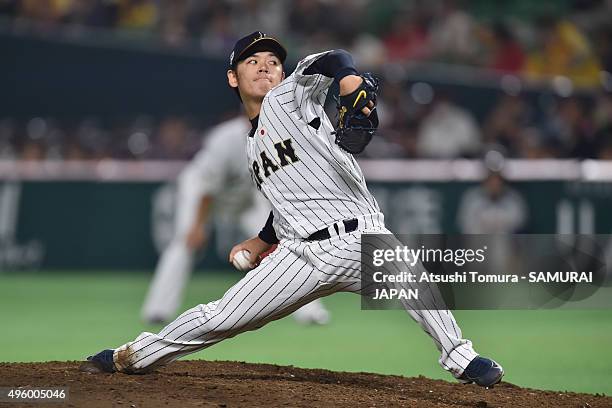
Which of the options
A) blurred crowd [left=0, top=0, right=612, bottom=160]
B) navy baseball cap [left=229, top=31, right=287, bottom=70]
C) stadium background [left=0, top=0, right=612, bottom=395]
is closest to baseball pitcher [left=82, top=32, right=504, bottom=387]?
navy baseball cap [left=229, top=31, right=287, bottom=70]

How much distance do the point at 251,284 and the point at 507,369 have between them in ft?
8.69

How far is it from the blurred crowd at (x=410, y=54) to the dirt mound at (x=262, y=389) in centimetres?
822

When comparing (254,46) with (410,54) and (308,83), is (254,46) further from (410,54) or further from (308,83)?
(410,54)

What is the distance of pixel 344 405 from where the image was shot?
4531 millimetres

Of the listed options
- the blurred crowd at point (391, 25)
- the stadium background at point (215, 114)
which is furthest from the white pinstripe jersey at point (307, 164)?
the blurred crowd at point (391, 25)

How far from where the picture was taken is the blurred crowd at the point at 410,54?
1360 cm

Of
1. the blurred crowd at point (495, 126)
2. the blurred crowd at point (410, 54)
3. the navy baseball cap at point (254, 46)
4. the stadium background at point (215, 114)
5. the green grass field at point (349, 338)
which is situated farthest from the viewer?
the blurred crowd at point (410, 54)

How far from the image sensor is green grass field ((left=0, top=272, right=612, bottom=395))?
690 centimetres

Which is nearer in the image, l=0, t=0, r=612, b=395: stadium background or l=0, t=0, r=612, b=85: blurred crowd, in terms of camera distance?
l=0, t=0, r=612, b=395: stadium background

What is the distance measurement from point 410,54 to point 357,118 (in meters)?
11.3

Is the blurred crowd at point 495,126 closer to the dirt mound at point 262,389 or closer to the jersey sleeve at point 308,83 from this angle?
the dirt mound at point 262,389

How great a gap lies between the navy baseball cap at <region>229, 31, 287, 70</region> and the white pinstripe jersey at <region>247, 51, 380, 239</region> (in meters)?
0.32

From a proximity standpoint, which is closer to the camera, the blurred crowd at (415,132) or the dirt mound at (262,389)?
the dirt mound at (262,389)

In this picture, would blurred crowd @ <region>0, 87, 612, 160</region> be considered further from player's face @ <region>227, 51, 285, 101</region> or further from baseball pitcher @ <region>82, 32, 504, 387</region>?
baseball pitcher @ <region>82, 32, 504, 387</region>
